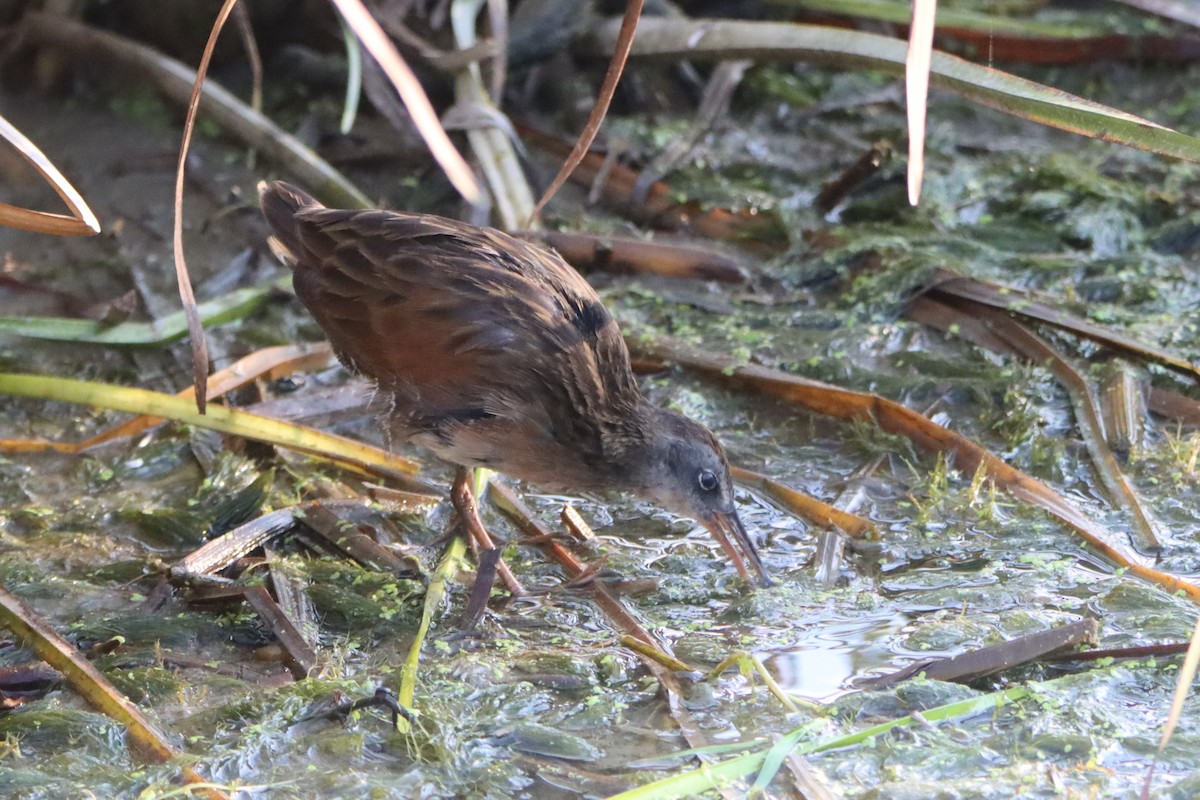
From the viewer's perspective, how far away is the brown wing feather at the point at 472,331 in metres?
3.57

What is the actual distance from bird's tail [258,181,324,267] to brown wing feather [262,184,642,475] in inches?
7.4

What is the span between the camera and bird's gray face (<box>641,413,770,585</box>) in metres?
3.50

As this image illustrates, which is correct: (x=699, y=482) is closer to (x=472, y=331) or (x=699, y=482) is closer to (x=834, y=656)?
(x=834, y=656)

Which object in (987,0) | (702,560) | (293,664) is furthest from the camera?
(987,0)

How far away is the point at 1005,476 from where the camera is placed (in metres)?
3.79

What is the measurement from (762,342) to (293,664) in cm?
220

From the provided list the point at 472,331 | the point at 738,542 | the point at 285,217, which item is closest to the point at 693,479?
the point at 738,542

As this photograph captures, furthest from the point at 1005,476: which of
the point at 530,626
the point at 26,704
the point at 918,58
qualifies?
the point at 26,704

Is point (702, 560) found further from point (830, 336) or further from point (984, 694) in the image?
point (830, 336)

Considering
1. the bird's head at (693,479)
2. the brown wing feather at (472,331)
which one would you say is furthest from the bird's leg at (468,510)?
the bird's head at (693,479)

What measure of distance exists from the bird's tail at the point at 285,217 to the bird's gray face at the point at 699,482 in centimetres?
126

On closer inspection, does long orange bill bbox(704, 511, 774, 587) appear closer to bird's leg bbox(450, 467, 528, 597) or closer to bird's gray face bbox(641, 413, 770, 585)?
bird's gray face bbox(641, 413, 770, 585)

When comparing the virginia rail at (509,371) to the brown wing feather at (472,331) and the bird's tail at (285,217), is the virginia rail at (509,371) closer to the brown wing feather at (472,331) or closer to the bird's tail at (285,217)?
the brown wing feather at (472,331)

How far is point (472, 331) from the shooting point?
3572mm
